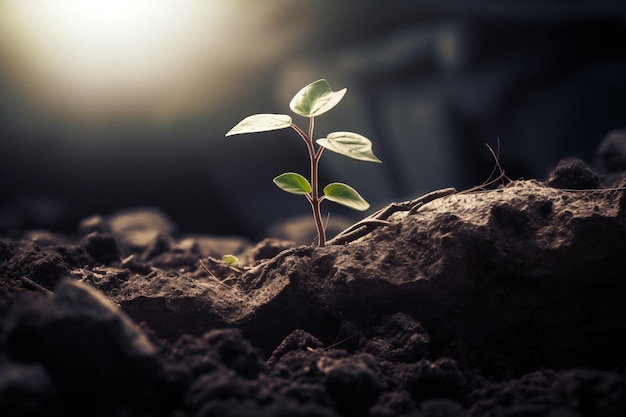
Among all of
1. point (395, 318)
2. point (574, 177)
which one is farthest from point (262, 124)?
point (574, 177)

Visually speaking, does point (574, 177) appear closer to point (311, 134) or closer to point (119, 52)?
point (311, 134)

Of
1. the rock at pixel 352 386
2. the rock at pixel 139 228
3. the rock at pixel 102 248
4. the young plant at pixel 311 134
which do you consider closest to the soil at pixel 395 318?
the rock at pixel 352 386

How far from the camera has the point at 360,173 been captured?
9.84 ft

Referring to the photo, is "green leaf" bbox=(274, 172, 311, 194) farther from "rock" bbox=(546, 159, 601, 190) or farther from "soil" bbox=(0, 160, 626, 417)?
"rock" bbox=(546, 159, 601, 190)

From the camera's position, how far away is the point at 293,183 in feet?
3.82

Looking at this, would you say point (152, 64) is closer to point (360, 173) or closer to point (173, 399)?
point (360, 173)

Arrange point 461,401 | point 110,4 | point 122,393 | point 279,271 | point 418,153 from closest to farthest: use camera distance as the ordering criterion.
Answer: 1. point 122,393
2. point 461,401
3. point 279,271
4. point 110,4
5. point 418,153

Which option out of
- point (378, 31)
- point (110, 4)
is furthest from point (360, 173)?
point (110, 4)

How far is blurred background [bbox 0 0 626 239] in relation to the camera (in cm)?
268

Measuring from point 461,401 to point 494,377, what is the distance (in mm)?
155

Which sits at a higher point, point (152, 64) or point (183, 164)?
point (152, 64)

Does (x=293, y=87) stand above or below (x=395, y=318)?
above

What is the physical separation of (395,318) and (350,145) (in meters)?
0.34

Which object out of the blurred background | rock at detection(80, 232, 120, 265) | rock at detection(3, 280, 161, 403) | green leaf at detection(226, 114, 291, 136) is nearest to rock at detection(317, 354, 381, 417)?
rock at detection(3, 280, 161, 403)
